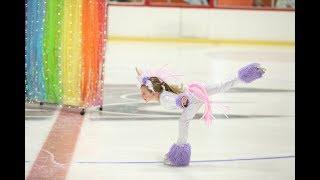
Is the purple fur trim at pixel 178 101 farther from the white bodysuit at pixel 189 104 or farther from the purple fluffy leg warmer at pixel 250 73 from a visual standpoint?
the purple fluffy leg warmer at pixel 250 73

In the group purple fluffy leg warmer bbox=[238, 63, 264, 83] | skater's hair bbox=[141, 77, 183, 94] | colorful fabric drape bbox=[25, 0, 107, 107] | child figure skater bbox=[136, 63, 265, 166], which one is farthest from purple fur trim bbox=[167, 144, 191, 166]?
colorful fabric drape bbox=[25, 0, 107, 107]

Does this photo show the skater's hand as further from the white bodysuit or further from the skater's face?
the skater's face

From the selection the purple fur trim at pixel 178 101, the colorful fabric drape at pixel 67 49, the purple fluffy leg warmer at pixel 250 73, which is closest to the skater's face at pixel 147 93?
the purple fur trim at pixel 178 101

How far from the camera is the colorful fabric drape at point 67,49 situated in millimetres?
6113

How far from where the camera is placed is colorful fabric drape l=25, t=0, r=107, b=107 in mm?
6113

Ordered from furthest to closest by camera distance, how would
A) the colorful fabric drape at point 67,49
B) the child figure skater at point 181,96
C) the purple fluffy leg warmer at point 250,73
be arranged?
the colorful fabric drape at point 67,49 < the child figure skater at point 181,96 < the purple fluffy leg warmer at point 250,73

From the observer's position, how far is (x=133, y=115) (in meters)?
6.21

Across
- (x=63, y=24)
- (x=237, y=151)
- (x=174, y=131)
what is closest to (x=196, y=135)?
(x=174, y=131)

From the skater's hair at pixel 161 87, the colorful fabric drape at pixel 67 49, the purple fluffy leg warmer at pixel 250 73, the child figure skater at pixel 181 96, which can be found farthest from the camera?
the colorful fabric drape at pixel 67 49

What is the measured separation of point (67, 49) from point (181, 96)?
2.43 meters

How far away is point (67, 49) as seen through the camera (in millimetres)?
6219

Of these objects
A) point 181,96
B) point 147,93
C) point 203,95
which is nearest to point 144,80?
point 147,93
